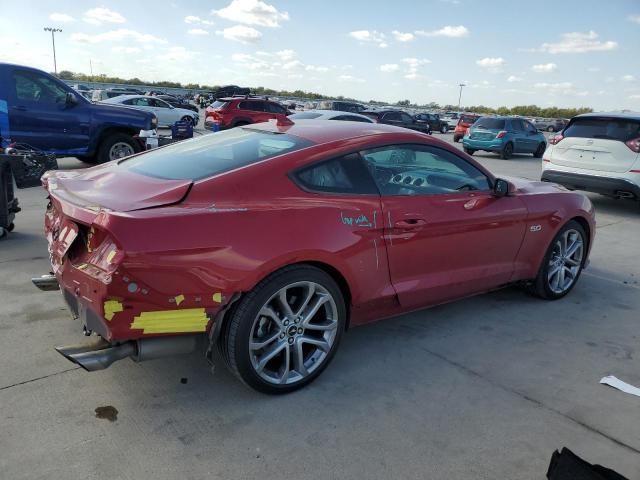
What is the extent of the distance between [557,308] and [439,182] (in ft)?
5.80

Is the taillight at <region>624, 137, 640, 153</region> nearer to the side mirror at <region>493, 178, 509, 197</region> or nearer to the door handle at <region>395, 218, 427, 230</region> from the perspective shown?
the side mirror at <region>493, 178, 509, 197</region>

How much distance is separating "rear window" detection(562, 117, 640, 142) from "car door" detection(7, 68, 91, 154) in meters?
8.83

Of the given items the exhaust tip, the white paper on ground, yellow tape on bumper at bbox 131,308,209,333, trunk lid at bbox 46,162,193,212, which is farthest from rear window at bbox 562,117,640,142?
the exhaust tip

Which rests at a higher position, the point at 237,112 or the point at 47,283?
the point at 237,112

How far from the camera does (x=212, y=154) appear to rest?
10.9 ft

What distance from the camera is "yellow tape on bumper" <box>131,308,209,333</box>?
2475mm

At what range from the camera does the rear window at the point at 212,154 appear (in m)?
3.04

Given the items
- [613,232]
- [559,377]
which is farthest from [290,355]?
[613,232]

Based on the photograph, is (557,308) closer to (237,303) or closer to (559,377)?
(559,377)

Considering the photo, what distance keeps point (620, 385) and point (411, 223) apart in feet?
5.51

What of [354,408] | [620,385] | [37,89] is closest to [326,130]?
[354,408]

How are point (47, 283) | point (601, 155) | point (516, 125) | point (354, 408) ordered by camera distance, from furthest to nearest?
point (516, 125), point (601, 155), point (47, 283), point (354, 408)

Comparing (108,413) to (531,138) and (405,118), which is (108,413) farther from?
(405,118)

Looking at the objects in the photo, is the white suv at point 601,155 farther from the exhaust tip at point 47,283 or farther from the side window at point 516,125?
the side window at point 516,125
